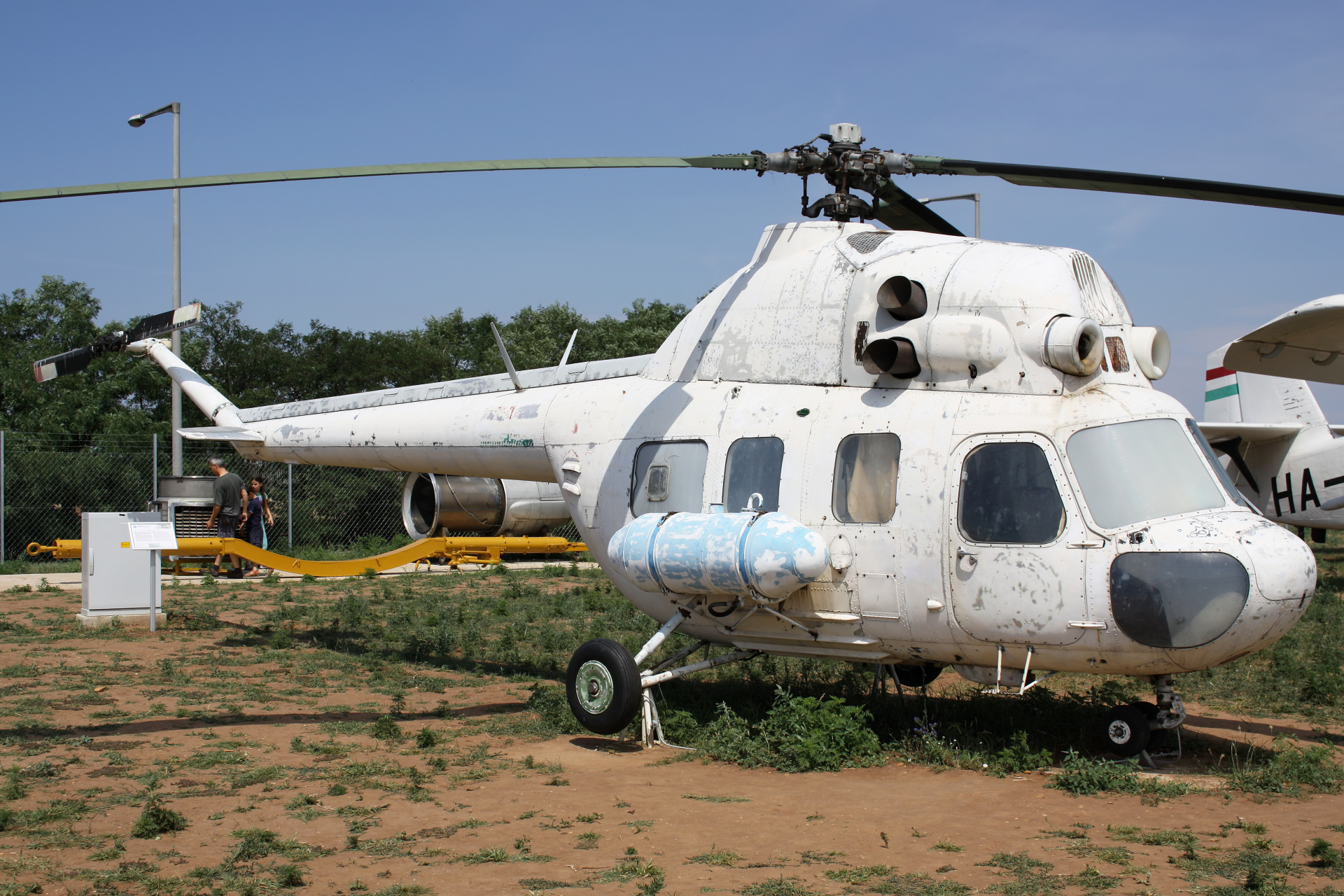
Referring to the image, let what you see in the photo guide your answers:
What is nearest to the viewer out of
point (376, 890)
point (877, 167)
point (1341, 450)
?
point (376, 890)

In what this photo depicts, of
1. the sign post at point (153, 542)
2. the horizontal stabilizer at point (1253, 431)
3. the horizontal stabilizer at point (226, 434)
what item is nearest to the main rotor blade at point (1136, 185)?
the horizontal stabilizer at point (226, 434)

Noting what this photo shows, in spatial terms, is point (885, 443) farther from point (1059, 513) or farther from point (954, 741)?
point (954, 741)

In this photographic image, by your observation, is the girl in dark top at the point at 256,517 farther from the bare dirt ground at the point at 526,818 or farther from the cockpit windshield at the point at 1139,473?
→ the cockpit windshield at the point at 1139,473

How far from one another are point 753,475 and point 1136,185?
11.6 ft

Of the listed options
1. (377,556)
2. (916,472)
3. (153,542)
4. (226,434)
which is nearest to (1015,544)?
(916,472)

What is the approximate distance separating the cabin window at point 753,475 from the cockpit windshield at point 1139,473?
2.25m

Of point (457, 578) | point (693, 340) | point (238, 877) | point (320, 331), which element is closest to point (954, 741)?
point (693, 340)

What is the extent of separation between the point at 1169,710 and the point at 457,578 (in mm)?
15632

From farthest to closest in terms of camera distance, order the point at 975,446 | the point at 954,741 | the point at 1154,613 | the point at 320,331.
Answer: the point at 320,331 < the point at 954,741 < the point at 975,446 < the point at 1154,613

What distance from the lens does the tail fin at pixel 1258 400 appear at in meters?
21.5

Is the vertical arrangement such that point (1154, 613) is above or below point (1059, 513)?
below

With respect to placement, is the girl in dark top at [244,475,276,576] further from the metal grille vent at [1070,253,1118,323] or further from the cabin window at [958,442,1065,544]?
the metal grille vent at [1070,253,1118,323]

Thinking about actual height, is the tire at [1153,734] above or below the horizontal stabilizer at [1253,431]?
below

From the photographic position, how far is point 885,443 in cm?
807
